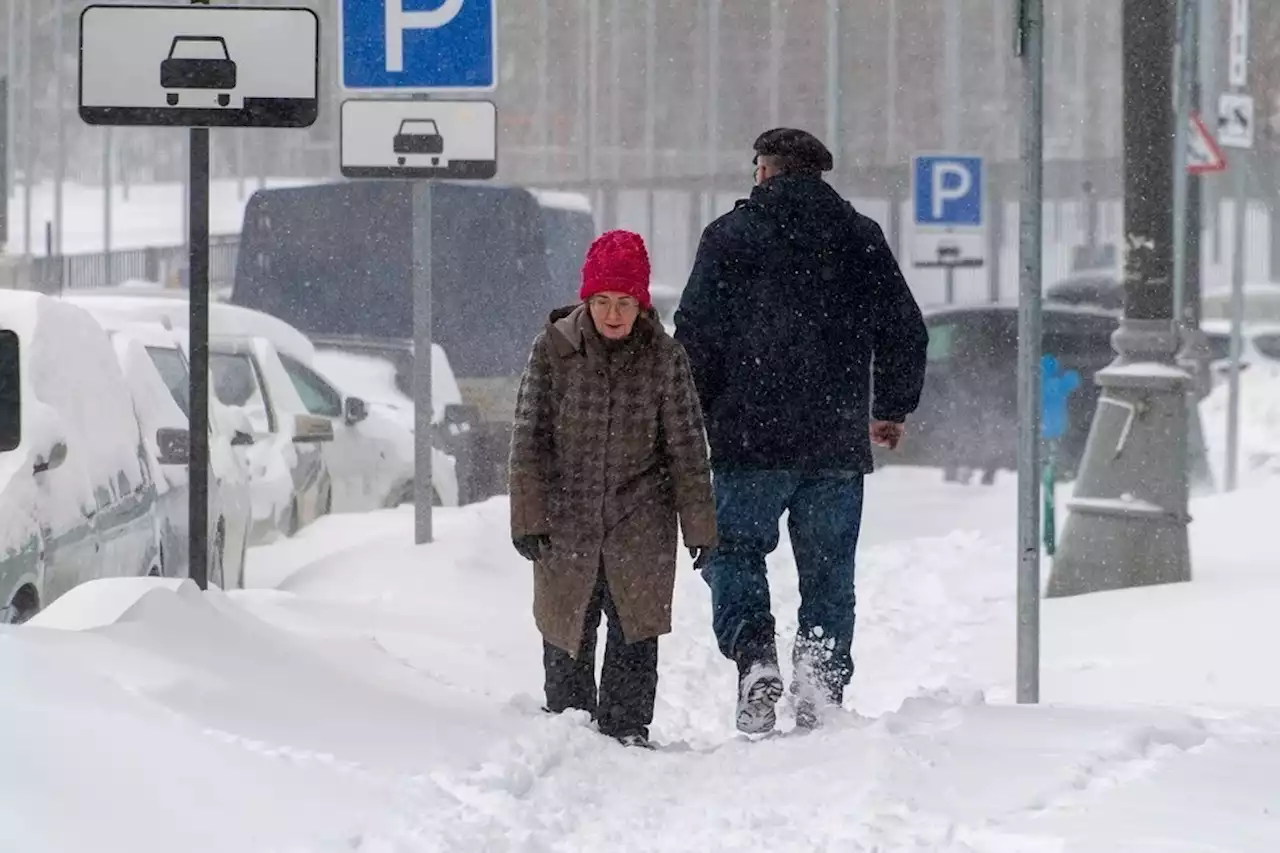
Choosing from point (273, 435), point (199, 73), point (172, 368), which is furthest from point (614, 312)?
point (273, 435)

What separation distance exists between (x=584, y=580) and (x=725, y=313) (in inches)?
32.5

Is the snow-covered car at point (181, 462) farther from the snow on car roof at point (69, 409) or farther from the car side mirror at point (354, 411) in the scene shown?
the car side mirror at point (354, 411)

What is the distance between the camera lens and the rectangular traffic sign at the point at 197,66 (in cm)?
638

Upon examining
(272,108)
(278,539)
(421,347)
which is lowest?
(278,539)

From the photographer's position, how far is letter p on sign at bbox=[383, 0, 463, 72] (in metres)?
9.83

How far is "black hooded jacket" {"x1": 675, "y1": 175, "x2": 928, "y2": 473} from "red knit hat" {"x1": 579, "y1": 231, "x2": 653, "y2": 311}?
341 millimetres

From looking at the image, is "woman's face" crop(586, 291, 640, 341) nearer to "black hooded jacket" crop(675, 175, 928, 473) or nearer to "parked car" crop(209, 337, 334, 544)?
"black hooded jacket" crop(675, 175, 928, 473)

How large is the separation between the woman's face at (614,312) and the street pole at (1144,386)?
477 centimetres

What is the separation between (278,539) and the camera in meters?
11.6

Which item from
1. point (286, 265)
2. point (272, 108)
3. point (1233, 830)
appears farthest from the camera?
point (286, 265)

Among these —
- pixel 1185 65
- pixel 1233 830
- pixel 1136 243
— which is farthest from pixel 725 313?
pixel 1185 65

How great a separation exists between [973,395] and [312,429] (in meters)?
10.3

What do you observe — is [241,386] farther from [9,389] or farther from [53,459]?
[9,389]

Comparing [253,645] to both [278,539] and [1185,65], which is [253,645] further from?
[1185,65]
